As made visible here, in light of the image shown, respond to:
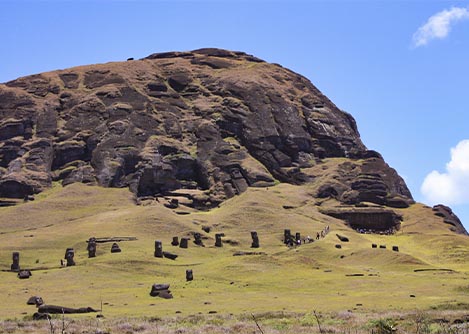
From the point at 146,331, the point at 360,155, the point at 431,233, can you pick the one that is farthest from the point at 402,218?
the point at 146,331

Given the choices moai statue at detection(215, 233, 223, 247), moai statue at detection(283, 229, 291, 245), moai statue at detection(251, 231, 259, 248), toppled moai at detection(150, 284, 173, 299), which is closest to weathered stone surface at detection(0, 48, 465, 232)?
moai statue at detection(215, 233, 223, 247)

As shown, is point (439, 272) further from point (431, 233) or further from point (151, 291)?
point (431, 233)

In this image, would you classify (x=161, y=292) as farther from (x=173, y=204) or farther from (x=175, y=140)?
(x=175, y=140)

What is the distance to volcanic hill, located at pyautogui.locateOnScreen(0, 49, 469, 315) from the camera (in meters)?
83.5

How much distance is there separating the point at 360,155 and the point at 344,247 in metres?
77.3

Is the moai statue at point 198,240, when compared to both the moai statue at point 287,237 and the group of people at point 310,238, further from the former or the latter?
the group of people at point 310,238

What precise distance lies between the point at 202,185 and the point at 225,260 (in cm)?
7370

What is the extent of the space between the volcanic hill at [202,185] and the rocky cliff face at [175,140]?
398 millimetres

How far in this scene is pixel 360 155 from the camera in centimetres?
17675

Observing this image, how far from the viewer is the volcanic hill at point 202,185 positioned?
274ft

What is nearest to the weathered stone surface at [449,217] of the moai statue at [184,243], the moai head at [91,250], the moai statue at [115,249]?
the moai statue at [184,243]

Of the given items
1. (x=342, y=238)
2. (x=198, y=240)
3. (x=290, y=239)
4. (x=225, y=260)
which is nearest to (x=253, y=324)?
(x=225, y=260)

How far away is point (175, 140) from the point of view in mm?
167000

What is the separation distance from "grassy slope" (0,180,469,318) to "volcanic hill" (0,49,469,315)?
0.45m
